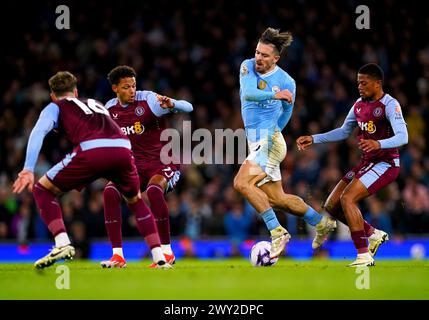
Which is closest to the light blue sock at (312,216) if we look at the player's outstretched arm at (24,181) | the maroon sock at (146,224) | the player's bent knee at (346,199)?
the player's bent knee at (346,199)

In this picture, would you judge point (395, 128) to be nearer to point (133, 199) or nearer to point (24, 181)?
point (133, 199)

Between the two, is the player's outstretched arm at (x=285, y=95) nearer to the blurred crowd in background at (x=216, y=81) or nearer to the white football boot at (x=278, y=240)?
the white football boot at (x=278, y=240)

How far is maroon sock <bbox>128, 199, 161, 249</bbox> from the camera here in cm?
920

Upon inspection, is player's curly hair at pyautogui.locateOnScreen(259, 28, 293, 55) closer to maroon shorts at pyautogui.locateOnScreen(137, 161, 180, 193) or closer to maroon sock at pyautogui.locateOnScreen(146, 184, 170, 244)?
maroon shorts at pyautogui.locateOnScreen(137, 161, 180, 193)

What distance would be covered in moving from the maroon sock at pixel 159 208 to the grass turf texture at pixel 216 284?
1036 millimetres

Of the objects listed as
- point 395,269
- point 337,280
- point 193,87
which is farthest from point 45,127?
point 193,87

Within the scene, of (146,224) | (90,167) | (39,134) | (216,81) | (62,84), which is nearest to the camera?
(39,134)

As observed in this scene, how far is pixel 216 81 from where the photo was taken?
20328 millimetres

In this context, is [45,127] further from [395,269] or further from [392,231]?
[392,231]

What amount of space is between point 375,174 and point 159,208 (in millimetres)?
2537

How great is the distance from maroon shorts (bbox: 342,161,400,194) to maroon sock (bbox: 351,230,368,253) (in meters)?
0.49

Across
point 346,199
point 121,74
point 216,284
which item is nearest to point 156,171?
point 121,74

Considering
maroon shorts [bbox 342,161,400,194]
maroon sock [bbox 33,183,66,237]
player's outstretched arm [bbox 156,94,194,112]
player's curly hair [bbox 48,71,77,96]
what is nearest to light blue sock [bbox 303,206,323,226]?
maroon shorts [bbox 342,161,400,194]

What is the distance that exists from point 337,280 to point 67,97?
3283 mm
